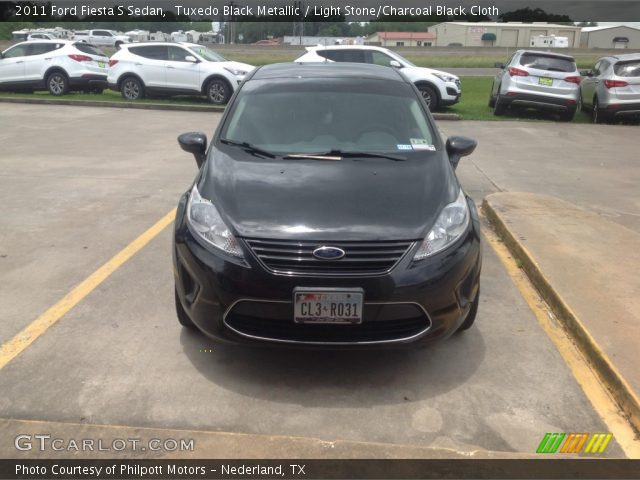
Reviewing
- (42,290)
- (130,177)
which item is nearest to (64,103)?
(130,177)

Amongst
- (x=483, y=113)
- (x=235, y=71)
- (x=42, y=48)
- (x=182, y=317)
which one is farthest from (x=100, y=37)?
(x=182, y=317)

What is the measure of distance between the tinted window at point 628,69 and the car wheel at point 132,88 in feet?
39.6

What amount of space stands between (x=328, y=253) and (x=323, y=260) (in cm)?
5

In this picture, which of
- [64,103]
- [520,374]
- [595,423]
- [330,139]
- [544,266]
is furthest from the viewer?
[64,103]

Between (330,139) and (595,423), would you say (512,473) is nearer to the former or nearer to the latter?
(595,423)

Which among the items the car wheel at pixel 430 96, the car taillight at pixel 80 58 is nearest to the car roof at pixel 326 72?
the car wheel at pixel 430 96

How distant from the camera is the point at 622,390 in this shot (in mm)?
3506

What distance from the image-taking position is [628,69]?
15.1 meters

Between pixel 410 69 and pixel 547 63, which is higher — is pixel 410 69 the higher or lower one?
the lower one

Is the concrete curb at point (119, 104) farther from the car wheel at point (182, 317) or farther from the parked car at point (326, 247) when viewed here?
the car wheel at point (182, 317)

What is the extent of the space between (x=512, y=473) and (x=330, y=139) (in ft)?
8.43

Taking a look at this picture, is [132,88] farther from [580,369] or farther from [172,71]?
[580,369]

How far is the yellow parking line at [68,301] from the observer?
399cm

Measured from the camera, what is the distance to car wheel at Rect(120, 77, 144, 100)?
1806 centimetres
